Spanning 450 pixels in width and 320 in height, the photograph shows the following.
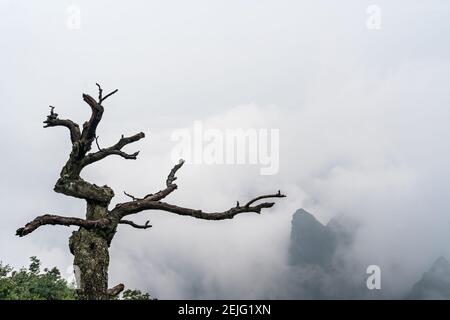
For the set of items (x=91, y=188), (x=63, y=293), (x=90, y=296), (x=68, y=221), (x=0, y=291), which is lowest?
(x=63, y=293)

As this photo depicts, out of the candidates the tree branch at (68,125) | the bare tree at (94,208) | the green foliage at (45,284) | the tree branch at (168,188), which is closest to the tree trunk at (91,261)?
the bare tree at (94,208)

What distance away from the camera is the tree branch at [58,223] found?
761 centimetres

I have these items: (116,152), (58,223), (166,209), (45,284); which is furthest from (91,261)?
(45,284)

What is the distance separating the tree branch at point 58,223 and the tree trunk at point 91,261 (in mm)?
248

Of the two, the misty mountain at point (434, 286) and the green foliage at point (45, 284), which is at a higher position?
the green foliage at point (45, 284)

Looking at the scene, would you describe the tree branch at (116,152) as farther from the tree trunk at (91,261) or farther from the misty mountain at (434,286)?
the misty mountain at (434,286)

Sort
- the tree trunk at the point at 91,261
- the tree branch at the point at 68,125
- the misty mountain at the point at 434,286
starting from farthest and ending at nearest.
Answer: the misty mountain at the point at 434,286
the tree branch at the point at 68,125
the tree trunk at the point at 91,261

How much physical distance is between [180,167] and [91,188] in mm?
2667

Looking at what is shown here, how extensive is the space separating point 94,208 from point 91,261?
1.19m
